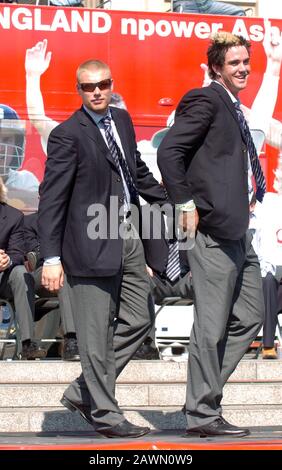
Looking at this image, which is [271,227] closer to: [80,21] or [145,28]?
[145,28]

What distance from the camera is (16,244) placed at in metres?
9.12

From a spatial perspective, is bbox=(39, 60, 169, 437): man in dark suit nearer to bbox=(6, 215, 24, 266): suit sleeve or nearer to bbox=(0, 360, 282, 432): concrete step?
bbox=(0, 360, 282, 432): concrete step

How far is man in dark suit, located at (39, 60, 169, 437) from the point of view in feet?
19.1

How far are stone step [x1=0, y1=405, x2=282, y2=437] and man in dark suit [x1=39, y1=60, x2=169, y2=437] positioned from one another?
21.8 inches

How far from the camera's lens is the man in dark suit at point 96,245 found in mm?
5832

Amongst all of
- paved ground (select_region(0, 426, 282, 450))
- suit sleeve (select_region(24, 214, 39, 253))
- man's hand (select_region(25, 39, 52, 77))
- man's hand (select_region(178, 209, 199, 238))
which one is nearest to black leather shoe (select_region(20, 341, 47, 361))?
suit sleeve (select_region(24, 214, 39, 253))

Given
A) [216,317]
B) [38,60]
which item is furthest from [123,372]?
[38,60]

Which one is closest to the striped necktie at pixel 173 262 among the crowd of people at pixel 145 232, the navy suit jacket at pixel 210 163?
the crowd of people at pixel 145 232

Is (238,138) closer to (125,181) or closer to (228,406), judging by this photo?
(125,181)

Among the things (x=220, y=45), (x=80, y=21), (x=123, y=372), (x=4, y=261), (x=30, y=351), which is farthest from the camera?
Result: (x=80, y=21)

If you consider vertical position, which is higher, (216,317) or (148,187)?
(148,187)

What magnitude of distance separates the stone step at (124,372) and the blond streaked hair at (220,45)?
2.33 m

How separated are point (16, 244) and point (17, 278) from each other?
36 centimetres

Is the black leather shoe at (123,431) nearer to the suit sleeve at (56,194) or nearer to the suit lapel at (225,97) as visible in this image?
the suit sleeve at (56,194)
